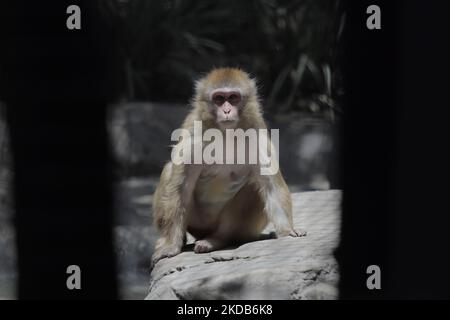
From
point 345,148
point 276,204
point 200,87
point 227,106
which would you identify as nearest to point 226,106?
point 227,106

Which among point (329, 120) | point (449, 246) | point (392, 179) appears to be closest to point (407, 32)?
point (392, 179)

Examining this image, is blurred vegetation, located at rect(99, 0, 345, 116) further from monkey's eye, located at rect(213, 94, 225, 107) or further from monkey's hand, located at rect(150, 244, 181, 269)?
monkey's hand, located at rect(150, 244, 181, 269)

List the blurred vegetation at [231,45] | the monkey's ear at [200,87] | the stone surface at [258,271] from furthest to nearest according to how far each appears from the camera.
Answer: the blurred vegetation at [231,45] < the monkey's ear at [200,87] < the stone surface at [258,271]

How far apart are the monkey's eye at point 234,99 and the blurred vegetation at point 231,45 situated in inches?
272

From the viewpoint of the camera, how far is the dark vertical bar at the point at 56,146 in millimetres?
4301

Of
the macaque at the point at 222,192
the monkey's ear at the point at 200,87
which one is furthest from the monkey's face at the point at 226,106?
the monkey's ear at the point at 200,87

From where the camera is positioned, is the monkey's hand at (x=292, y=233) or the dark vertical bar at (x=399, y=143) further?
the monkey's hand at (x=292, y=233)

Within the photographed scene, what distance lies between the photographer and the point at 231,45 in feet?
44.5

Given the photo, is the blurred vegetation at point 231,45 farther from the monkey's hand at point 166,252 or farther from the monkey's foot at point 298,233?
the monkey's hand at point 166,252

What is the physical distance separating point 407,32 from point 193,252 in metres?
2.87

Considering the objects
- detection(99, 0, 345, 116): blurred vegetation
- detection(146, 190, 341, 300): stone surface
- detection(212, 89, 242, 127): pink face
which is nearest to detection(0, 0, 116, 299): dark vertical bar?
detection(146, 190, 341, 300): stone surface

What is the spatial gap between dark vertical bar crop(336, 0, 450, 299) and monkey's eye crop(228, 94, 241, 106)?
2.07 meters

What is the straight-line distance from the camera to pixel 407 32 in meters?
3.35

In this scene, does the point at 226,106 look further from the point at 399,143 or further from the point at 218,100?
the point at 399,143
